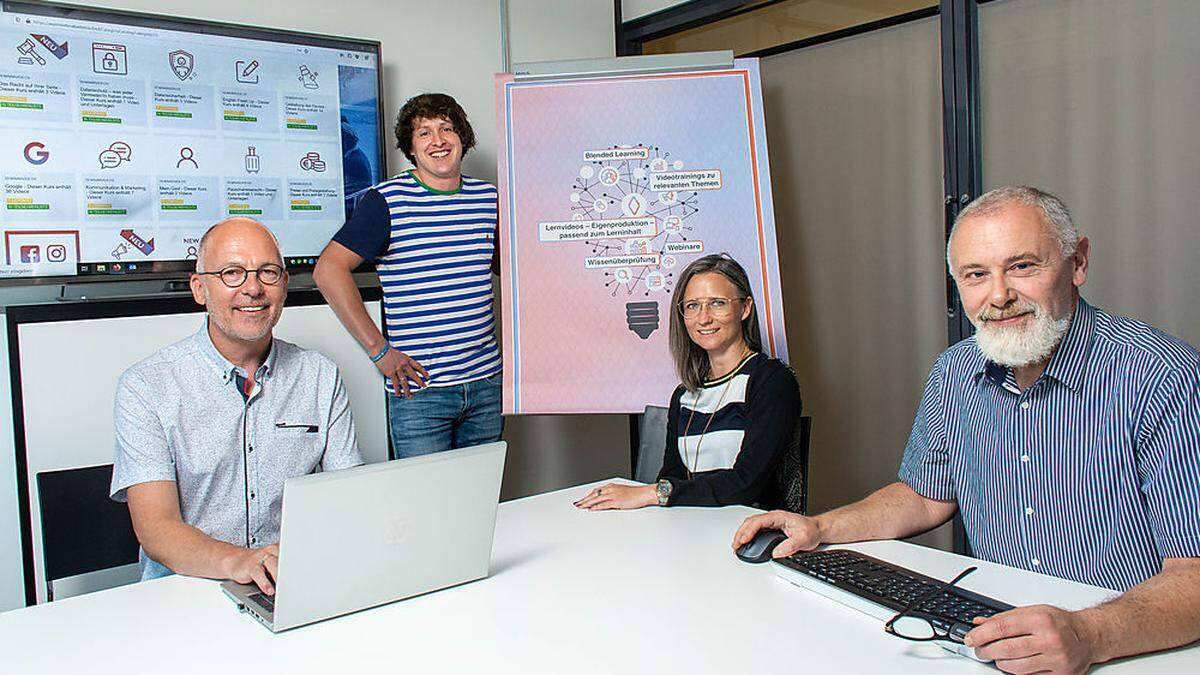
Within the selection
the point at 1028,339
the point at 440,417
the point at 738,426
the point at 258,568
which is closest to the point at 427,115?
the point at 440,417

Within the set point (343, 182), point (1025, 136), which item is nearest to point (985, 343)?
point (1025, 136)

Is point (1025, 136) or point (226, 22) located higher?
point (226, 22)

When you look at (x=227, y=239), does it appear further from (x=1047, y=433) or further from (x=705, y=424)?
(x=1047, y=433)

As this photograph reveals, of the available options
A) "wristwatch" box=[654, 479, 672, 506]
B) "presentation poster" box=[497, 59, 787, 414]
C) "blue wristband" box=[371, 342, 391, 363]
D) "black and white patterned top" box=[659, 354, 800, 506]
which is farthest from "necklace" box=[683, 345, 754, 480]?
"blue wristband" box=[371, 342, 391, 363]

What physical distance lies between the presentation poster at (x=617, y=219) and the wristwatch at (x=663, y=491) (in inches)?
42.5

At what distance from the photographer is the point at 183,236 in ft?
9.84

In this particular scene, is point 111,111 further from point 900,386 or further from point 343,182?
point 900,386

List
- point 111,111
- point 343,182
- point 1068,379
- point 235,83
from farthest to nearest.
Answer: point 343,182 → point 235,83 → point 111,111 → point 1068,379

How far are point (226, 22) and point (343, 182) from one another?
621mm

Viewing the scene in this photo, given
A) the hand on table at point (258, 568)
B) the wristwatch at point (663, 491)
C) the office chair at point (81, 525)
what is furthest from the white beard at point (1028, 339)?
the office chair at point (81, 525)

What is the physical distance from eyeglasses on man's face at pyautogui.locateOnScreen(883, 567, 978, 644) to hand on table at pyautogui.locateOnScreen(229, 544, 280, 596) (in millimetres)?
918

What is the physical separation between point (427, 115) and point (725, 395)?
1.41 meters

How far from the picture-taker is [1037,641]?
1.13 meters

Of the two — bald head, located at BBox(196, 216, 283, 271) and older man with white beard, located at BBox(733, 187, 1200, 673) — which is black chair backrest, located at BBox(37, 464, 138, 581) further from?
older man with white beard, located at BBox(733, 187, 1200, 673)
